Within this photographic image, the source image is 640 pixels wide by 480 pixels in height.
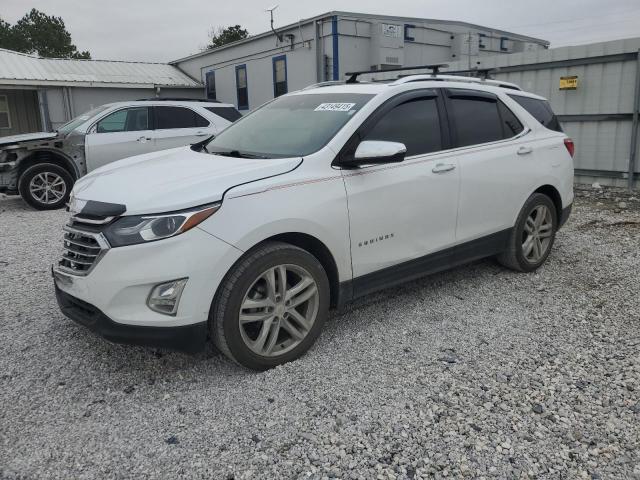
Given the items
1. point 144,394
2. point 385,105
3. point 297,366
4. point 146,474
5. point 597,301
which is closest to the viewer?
point 146,474

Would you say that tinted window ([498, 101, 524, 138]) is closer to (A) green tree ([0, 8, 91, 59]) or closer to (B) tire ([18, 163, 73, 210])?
(B) tire ([18, 163, 73, 210])

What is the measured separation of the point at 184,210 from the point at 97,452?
49.8 inches

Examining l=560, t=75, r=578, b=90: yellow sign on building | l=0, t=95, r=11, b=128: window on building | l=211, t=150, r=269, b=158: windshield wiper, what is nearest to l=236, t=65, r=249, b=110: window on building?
l=0, t=95, r=11, b=128: window on building

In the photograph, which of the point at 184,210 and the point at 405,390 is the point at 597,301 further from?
the point at 184,210

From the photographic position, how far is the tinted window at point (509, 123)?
188 inches

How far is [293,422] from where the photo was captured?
2779mm

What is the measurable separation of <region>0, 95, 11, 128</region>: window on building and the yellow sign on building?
69.9 ft

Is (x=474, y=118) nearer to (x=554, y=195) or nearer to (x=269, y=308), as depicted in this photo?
(x=554, y=195)

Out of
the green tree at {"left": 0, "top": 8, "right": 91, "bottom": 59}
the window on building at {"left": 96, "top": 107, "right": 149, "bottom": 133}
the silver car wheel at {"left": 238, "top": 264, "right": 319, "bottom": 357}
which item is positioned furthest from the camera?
the green tree at {"left": 0, "top": 8, "right": 91, "bottom": 59}

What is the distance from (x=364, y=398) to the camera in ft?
9.81

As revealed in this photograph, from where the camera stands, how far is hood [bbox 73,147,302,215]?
292 cm

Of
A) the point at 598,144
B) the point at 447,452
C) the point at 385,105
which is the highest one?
the point at 385,105

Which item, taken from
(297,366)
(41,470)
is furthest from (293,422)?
(41,470)

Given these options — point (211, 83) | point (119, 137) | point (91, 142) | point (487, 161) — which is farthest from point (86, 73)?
point (487, 161)
